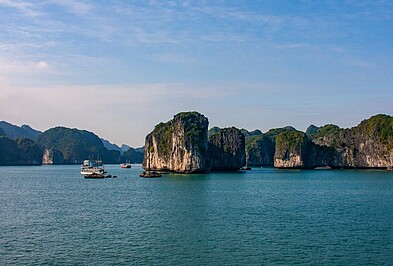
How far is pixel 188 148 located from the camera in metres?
140

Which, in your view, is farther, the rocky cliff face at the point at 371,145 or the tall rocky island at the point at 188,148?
the rocky cliff face at the point at 371,145

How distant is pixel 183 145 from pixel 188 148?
7.18 ft

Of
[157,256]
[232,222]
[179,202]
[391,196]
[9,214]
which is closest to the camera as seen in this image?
[157,256]

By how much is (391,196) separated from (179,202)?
29.8 meters

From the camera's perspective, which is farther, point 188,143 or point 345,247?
point 188,143

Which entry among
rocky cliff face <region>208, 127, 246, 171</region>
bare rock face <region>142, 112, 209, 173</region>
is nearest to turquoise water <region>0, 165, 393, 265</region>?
bare rock face <region>142, 112, 209, 173</region>

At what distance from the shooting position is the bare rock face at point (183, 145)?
140875mm

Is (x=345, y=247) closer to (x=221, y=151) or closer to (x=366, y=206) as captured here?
(x=366, y=206)

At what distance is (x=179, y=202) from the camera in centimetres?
6328

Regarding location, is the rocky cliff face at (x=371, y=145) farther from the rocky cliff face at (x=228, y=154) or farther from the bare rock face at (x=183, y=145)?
the bare rock face at (x=183, y=145)

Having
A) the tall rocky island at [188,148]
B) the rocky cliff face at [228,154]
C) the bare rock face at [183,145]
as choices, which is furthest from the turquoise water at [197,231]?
the rocky cliff face at [228,154]

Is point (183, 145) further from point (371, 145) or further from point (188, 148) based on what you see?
point (371, 145)

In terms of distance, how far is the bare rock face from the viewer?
140875mm

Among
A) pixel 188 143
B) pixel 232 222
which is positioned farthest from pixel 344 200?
pixel 188 143
